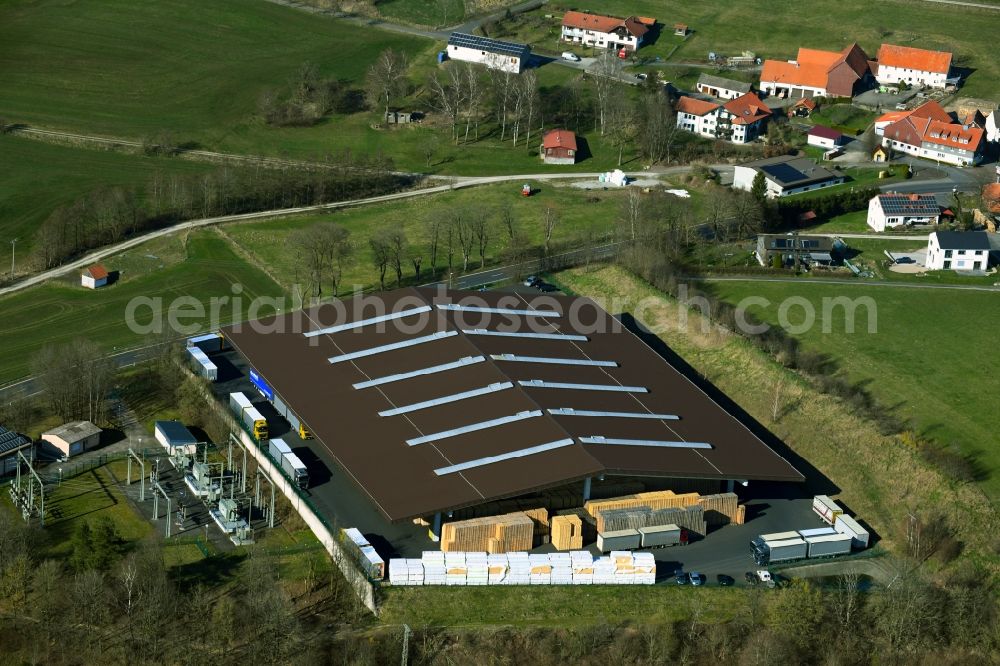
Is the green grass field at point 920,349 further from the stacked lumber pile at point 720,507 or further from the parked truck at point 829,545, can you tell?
the stacked lumber pile at point 720,507

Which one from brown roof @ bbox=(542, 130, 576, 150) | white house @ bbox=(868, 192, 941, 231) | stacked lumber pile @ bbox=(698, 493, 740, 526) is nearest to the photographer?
stacked lumber pile @ bbox=(698, 493, 740, 526)

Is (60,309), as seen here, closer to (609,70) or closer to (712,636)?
(712,636)

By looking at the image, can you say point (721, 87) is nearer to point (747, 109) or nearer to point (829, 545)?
point (747, 109)

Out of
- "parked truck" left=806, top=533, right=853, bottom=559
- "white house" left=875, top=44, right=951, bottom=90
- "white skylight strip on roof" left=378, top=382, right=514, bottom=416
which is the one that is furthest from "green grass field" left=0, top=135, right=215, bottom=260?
"white house" left=875, top=44, right=951, bottom=90

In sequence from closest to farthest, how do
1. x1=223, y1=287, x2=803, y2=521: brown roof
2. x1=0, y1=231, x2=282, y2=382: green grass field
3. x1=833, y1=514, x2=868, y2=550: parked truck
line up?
1. x1=223, y1=287, x2=803, y2=521: brown roof
2. x1=833, y1=514, x2=868, y2=550: parked truck
3. x1=0, y1=231, x2=282, y2=382: green grass field

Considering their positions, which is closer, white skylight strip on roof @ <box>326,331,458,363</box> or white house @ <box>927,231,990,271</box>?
white skylight strip on roof @ <box>326,331,458,363</box>

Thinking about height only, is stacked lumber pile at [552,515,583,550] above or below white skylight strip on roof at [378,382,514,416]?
below

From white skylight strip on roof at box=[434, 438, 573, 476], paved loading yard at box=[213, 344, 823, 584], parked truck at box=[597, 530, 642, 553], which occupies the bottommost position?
paved loading yard at box=[213, 344, 823, 584]

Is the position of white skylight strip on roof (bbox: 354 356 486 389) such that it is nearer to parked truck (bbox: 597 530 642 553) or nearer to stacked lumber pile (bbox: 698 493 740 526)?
parked truck (bbox: 597 530 642 553)
